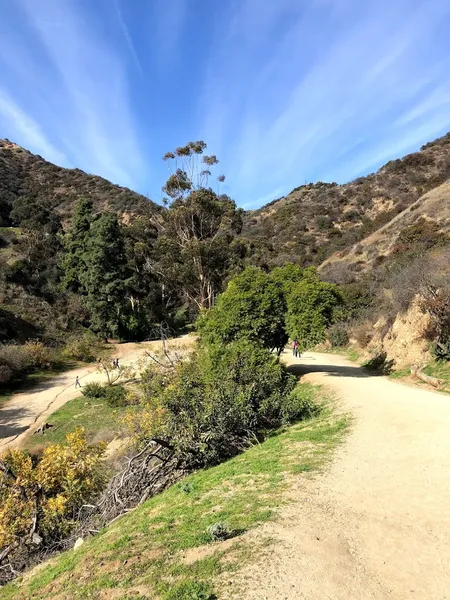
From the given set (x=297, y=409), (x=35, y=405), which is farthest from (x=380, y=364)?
(x=35, y=405)

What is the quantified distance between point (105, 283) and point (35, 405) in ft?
68.1

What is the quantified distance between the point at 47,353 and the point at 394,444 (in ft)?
88.1

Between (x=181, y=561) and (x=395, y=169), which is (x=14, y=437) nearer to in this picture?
(x=181, y=561)

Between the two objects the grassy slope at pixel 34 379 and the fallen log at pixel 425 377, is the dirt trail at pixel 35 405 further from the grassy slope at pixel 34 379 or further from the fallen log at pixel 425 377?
the fallen log at pixel 425 377

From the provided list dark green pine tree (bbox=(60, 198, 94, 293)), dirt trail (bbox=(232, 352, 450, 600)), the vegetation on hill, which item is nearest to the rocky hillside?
the vegetation on hill

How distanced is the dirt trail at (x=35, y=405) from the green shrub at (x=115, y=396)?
199cm

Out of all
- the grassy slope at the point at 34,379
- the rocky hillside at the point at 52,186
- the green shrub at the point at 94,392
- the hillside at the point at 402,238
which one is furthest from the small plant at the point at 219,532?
the rocky hillside at the point at 52,186

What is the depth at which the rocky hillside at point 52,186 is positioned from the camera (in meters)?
72.5

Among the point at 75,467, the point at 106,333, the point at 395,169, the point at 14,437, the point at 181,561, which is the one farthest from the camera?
the point at 395,169

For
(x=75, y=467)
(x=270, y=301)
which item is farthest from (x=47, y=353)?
(x=75, y=467)

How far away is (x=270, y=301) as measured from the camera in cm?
1585

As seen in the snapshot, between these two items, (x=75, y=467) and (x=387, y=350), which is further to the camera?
(x=387, y=350)

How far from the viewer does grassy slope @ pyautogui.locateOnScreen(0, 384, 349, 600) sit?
3.77 metres

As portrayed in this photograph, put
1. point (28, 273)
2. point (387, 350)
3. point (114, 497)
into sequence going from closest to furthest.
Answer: point (114, 497) < point (387, 350) < point (28, 273)
